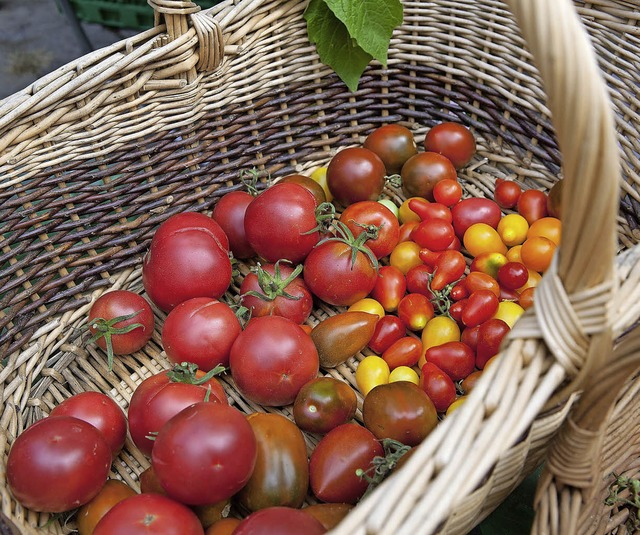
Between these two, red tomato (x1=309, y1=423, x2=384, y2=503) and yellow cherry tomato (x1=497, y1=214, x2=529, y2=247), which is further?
yellow cherry tomato (x1=497, y1=214, x2=529, y2=247)

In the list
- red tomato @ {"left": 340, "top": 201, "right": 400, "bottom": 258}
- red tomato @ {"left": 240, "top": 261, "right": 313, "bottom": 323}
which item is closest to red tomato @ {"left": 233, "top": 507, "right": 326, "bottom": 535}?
red tomato @ {"left": 240, "top": 261, "right": 313, "bottom": 323}

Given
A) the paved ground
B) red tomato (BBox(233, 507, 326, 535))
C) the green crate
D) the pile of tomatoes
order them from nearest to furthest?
1. red tomato (BBox(233, 507, 326, 535))
2. the pile of tomatoes
3. the green crate
4. the paved ground

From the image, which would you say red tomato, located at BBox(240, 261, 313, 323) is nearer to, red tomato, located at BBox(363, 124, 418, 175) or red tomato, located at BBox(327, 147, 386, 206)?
red tomato, located at BBox(327, 147, 386, 206)

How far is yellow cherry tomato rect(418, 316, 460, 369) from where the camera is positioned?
1.23 meters

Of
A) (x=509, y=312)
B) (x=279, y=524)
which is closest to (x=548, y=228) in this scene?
(x=509, y=312)

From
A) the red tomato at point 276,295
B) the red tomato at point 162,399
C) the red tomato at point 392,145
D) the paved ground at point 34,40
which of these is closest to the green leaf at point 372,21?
the red tomato at point 392,145

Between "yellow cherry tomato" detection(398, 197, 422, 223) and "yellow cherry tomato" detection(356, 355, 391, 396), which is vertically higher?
"yellow cherry tomato" detection(398, 197, 422, 223)

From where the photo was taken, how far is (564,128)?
0.63 meters

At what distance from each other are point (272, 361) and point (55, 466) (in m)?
0.35

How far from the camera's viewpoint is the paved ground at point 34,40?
2645 mm

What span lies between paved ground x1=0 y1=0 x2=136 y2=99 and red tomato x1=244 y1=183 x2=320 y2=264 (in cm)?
168

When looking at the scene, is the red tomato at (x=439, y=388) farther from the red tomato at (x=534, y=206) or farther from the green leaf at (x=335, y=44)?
the green leaf at (x=335, y=44)

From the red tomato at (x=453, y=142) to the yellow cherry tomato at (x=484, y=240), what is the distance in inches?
8.0

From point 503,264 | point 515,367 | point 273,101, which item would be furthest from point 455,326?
point 273,101
